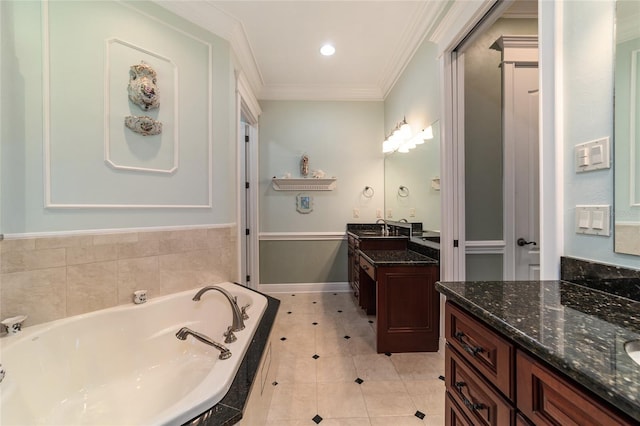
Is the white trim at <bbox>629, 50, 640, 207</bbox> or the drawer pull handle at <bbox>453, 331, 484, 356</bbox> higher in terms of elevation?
the white trim at <bbox>629, 50, 640, 207</bbox>

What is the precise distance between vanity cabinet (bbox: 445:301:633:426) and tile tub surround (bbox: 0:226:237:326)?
6.01 feet

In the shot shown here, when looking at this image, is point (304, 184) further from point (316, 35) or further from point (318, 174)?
point (316, 35)

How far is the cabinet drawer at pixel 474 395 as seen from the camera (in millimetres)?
700

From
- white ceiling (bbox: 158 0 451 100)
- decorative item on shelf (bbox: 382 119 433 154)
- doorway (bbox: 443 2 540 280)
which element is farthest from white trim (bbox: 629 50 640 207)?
white ceiling (bbox: 158 0 451 100)

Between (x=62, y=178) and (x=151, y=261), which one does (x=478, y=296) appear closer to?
(x=151, y=261)

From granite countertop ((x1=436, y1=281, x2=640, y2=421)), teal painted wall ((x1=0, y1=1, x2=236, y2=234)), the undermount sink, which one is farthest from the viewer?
teal painted wall ((x1=0, y1=1, x2=236, y2=234))

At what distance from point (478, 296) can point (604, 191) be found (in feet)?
1.95

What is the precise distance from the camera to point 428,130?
7.55ft

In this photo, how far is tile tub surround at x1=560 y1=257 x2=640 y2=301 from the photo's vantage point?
32.1 inches

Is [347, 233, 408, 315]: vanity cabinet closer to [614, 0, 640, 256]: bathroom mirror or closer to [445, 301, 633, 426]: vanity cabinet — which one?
[445, 301, 633, 426]: vanity cabinet

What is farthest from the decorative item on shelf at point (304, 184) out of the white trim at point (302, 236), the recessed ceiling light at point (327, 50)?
the recessed ceiling light at point (327, 50)

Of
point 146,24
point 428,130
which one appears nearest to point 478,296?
point 428,130

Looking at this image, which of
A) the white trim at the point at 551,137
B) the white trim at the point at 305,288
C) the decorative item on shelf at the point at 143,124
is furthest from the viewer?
the white trim at the point at 305,288

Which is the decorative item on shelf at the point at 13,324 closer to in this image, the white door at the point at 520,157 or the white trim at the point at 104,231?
the white trim at the point at 104,231
